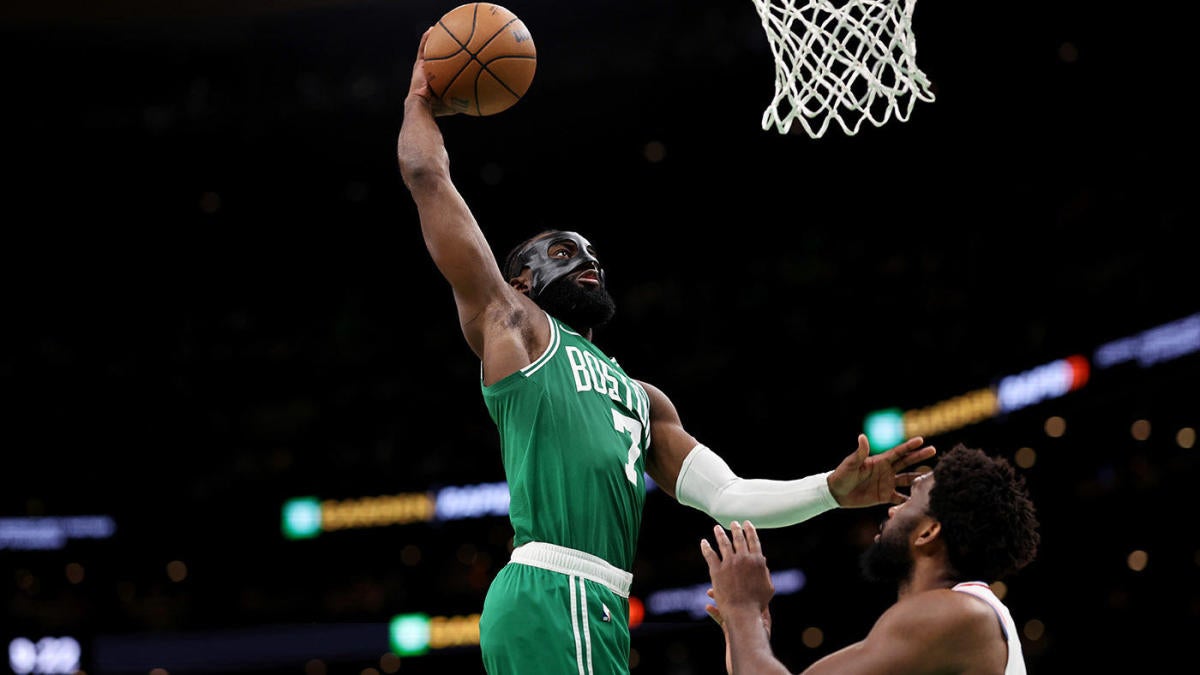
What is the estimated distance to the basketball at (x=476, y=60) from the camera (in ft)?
13.3

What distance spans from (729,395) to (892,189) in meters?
3.76

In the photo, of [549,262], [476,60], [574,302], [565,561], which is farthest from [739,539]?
[476,60]

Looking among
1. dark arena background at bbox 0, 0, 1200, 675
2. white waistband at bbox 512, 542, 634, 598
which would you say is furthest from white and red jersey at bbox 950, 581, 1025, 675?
dark arena background at bbox 0, 0, 1200, 675

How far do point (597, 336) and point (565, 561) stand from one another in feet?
44.9

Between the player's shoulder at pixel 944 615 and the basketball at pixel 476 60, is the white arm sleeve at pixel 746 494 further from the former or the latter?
the basketball at pixel 476 60

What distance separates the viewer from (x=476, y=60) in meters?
4.05

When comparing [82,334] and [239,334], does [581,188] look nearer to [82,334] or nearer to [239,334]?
[239,334]

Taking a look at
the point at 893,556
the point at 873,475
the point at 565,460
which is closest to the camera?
the point at 565,460

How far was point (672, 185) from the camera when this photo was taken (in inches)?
730

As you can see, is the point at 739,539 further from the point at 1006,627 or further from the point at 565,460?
the point at 1006,627

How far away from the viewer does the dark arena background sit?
1381 centimetres

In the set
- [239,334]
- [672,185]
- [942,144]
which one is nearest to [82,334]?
[239,334]

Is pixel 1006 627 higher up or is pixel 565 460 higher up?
pixel 565 460

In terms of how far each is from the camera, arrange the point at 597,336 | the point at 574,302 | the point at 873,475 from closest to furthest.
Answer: the point at 873,475, the point at 574,302, the point at 597,336
